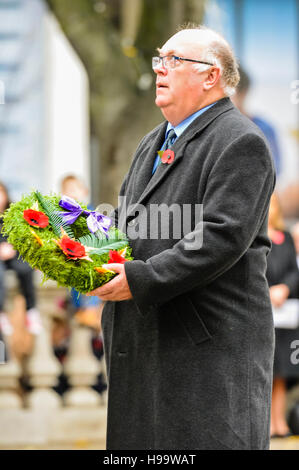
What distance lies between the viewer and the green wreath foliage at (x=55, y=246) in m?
3.01

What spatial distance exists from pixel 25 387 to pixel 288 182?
502 cm

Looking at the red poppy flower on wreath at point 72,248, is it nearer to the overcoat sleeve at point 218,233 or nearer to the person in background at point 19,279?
the overcoat sleeve at point 218,233

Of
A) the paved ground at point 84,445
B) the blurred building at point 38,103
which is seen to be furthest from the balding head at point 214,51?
the blurred building at point 38,103

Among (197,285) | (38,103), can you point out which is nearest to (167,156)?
(197,285)

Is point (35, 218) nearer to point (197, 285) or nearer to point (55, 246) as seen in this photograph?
point (55, 246)

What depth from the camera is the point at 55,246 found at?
9.93 ft

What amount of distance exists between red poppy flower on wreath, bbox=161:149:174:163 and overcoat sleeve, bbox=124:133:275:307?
0.81 feet

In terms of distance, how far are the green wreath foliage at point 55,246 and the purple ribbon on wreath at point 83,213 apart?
0.08ft

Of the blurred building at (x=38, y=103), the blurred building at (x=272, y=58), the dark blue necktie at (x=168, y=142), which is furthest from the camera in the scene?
the blurred building at (x=272, y=58)

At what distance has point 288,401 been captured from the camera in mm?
7207

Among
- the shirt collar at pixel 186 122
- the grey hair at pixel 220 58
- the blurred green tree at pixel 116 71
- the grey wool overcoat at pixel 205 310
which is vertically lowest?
the grey wool overcoat at pixel 205 310

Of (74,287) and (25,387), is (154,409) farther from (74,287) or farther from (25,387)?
(25,387)

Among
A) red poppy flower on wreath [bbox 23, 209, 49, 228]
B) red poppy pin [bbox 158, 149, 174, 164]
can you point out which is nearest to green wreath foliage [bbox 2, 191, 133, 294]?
red poppy flower on wreath [bbox 23, 209, 49, 228]
